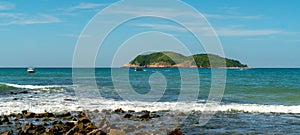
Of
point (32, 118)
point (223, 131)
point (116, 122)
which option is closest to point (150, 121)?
point (116, 122)

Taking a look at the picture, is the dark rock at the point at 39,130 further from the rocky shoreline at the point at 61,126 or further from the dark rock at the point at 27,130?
the dark rock at the point at 27,130

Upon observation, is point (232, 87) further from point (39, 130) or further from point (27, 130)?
point (27, 130)

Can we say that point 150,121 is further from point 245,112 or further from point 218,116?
point 245,112

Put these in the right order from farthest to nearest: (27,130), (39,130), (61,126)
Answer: (61,126)
(39,130)
(27,130)

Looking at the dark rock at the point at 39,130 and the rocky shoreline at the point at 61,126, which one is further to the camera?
the dark rock at the point at 39,130

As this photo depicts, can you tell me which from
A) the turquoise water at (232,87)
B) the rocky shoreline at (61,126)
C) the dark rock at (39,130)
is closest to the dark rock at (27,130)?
the rocky shoreline at (61,126)

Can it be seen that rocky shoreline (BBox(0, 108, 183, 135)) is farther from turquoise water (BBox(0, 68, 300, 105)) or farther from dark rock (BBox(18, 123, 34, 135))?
turquoise water (BBox(0, 68, 300, 105))

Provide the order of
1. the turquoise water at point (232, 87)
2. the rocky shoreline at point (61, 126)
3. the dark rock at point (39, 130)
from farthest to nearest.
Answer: the turquoise water at point (232, 87) → the dark rock at point (39, 130) → the rocky shoreline at point (61, 126)

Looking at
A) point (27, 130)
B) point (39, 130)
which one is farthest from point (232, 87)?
point (27, 130)

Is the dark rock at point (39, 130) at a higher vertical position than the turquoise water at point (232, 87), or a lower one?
lower

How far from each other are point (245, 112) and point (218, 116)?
9.59 ft

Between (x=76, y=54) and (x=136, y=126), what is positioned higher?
(x=76, y=54)

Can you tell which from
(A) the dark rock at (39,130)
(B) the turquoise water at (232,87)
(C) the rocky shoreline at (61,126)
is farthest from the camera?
(B) the turquoise water at (232,87)

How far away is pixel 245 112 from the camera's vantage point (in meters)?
23.9
